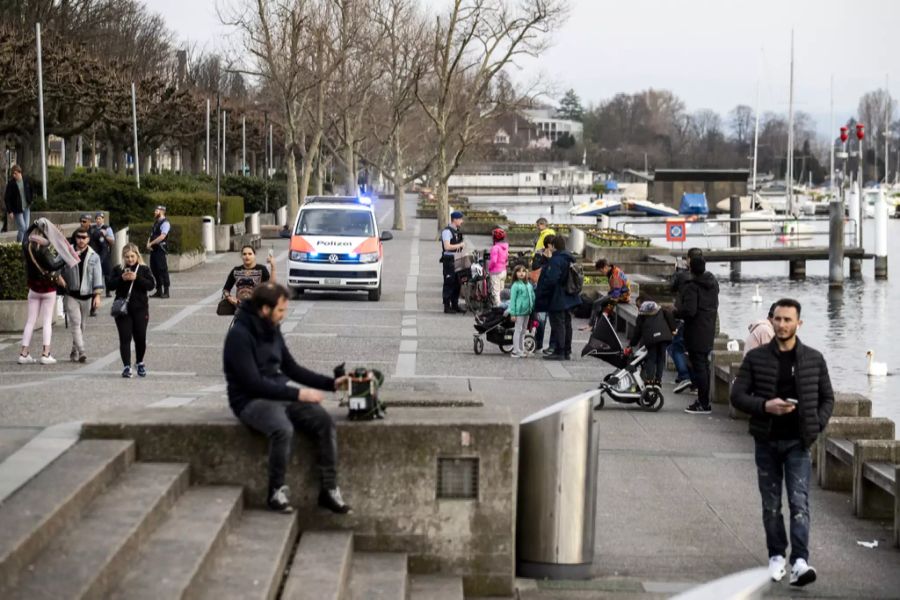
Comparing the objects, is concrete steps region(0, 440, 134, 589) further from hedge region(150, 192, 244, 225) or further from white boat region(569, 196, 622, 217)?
white boat region(569, 196, 622, 217)

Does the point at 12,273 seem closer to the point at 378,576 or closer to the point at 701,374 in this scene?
the point at 701,374

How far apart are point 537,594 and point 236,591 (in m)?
2.43

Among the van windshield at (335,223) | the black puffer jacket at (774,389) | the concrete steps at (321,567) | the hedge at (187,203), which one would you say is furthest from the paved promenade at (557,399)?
the hedge at (187,203)

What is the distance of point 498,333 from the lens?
75.8 feet

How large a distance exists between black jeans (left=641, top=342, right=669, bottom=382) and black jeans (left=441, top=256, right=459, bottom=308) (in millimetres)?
10596

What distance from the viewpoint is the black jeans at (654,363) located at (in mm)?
18219

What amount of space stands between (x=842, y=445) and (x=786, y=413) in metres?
3.69

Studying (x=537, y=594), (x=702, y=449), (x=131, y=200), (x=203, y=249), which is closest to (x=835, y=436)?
(x=702, y=449)

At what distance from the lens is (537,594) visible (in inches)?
378

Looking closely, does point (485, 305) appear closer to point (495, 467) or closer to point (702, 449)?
point (702, 449)

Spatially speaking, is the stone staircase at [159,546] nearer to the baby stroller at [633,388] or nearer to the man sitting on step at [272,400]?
the man sitting on step at [272,400]

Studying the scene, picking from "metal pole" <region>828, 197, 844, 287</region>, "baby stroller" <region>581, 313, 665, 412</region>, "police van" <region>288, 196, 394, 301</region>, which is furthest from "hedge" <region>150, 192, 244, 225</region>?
"baby stroller" <region>581, 313, 665, 412</region>

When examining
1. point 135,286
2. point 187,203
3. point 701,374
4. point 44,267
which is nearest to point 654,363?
point 701,374

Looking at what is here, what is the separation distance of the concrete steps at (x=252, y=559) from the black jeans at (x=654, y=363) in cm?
954
